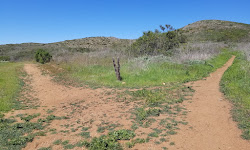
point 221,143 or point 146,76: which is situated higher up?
point 146,76

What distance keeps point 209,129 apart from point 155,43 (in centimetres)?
1439

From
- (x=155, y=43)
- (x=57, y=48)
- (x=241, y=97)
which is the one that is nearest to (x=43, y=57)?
(x=155, y=43)

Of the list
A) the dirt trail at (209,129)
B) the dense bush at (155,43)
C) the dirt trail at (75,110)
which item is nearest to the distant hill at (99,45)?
the dense bush at (155,43)

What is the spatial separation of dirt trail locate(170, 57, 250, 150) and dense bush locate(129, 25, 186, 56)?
1116 cm

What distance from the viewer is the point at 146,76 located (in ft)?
37.1

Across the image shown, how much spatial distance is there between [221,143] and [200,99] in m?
3.40

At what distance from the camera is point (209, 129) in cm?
457

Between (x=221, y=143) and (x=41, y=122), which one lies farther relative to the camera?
(x=41, y=122)

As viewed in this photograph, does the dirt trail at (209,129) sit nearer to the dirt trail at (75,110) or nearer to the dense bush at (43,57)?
the dirt trail at (75,110)

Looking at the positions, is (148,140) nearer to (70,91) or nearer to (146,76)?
(70,91)

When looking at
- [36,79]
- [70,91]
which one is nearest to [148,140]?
[70,91]

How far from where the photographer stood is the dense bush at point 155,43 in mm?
17938

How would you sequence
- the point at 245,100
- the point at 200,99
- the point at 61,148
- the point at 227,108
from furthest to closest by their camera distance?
the point at 200,99
the point at 245,100
the point at 227,108
the point at 61,148

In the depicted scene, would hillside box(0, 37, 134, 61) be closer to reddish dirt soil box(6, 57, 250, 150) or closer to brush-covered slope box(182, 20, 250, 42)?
reddish dirt soil box(6, 57, 250, 150)
